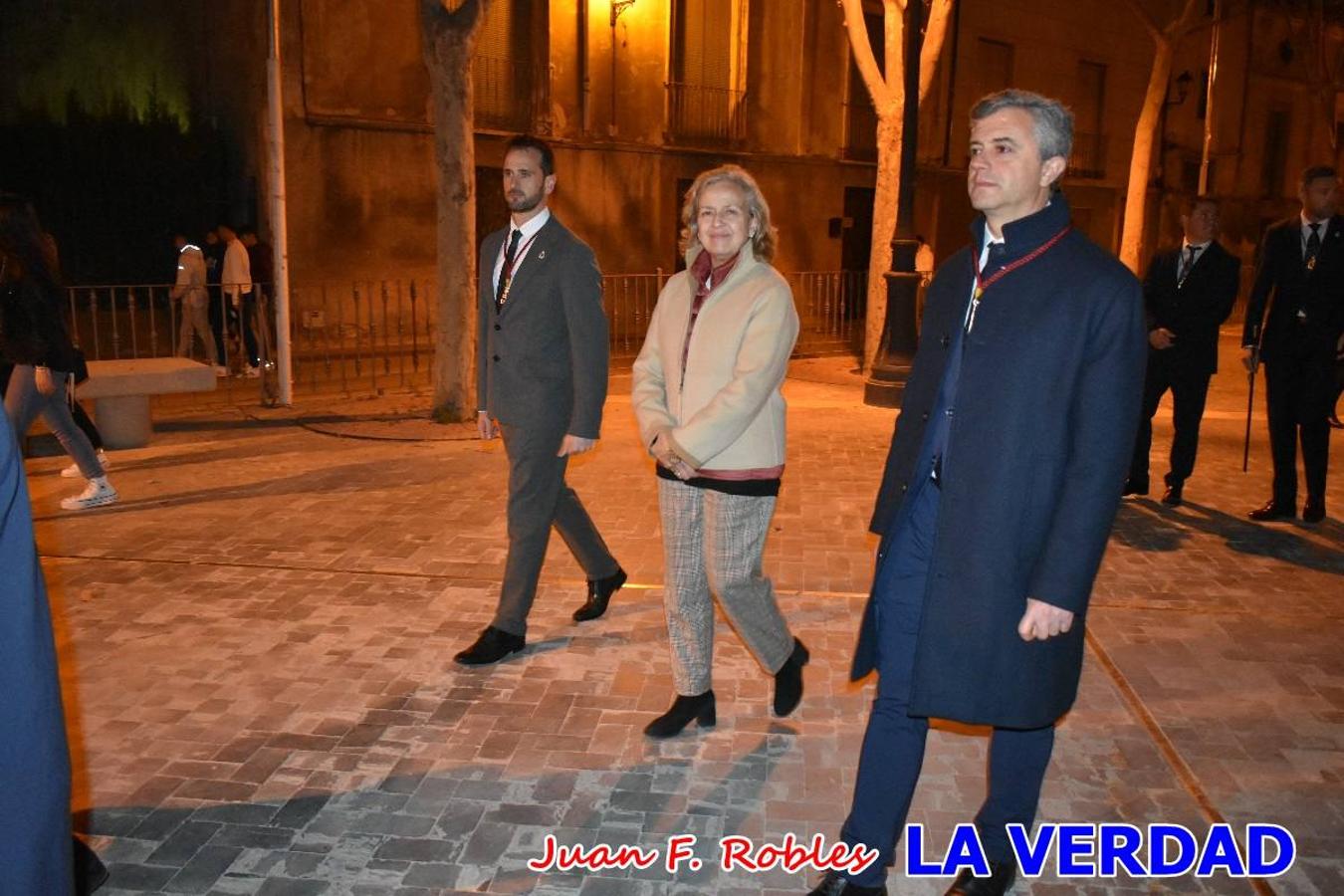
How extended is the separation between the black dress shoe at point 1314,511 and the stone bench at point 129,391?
8.06 m

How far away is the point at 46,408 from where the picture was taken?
679 cm

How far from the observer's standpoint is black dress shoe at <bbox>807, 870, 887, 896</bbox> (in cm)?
302

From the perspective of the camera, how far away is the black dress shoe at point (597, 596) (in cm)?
523

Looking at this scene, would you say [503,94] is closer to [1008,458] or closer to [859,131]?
[859,131]

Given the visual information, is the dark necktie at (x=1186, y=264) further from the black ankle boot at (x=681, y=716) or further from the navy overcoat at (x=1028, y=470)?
the navy overcoat at (x=1028, y=470)

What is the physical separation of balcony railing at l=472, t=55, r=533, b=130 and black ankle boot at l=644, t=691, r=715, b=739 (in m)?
16.0

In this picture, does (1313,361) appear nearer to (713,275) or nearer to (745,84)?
(713,275)

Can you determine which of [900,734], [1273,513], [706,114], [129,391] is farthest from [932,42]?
[900,734]

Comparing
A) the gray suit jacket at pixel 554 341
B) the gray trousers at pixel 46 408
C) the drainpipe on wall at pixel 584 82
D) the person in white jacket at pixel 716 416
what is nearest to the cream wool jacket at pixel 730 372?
the person in white jacket at pixel 716 416

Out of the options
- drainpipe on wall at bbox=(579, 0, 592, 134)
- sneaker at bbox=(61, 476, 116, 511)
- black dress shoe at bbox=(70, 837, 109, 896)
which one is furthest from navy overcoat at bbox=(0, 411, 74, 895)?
drainpipe on wall at bbox=(579, 0, 592, 134)

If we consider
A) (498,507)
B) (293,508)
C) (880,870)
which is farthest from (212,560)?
(880,870)

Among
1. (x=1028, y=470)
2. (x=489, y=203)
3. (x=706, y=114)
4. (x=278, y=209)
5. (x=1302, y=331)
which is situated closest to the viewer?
(x=1028, y=470)

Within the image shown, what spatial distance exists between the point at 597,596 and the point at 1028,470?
2905 millimetres

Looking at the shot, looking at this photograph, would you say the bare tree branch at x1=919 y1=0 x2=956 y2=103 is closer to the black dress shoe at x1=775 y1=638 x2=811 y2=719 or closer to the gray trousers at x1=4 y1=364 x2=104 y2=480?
the gray trousers at x1=4 y1=364 x2=104 y2=480
